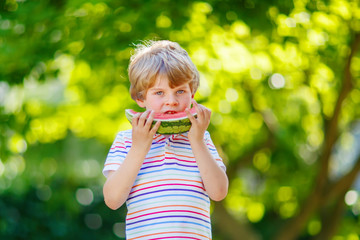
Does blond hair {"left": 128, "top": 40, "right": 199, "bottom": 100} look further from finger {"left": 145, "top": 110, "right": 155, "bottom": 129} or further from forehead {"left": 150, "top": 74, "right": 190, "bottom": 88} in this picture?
finger {"left": 145, "top": 110, "right": 155, "bottom": 129}

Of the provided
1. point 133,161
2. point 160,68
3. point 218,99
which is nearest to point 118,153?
point 133,161

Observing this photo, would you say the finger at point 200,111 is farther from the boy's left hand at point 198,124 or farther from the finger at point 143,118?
the finger at point 143,118

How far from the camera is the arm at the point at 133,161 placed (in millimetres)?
2279

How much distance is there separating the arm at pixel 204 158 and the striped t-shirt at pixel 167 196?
0.07m

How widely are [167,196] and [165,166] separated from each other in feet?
0.44

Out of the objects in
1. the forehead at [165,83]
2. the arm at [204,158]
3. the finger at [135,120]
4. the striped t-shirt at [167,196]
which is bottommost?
the striped t-shirt at [167,196]

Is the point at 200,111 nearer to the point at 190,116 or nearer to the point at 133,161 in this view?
the point at 190,116

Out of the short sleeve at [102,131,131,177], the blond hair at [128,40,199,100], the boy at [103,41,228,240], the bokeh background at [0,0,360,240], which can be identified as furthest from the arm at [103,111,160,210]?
the bokeh background at [0,0,360,240]

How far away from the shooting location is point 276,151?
8.35 m

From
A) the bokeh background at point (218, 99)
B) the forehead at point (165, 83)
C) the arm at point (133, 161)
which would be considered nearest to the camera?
the arm at point (133, 161)

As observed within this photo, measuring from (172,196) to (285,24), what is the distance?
3.86 m

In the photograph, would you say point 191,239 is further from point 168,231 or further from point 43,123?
point 43,123

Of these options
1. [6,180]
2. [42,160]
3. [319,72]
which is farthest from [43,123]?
[319,72]

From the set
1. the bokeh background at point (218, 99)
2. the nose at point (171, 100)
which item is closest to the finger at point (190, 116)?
the nose at point (171, 100)
